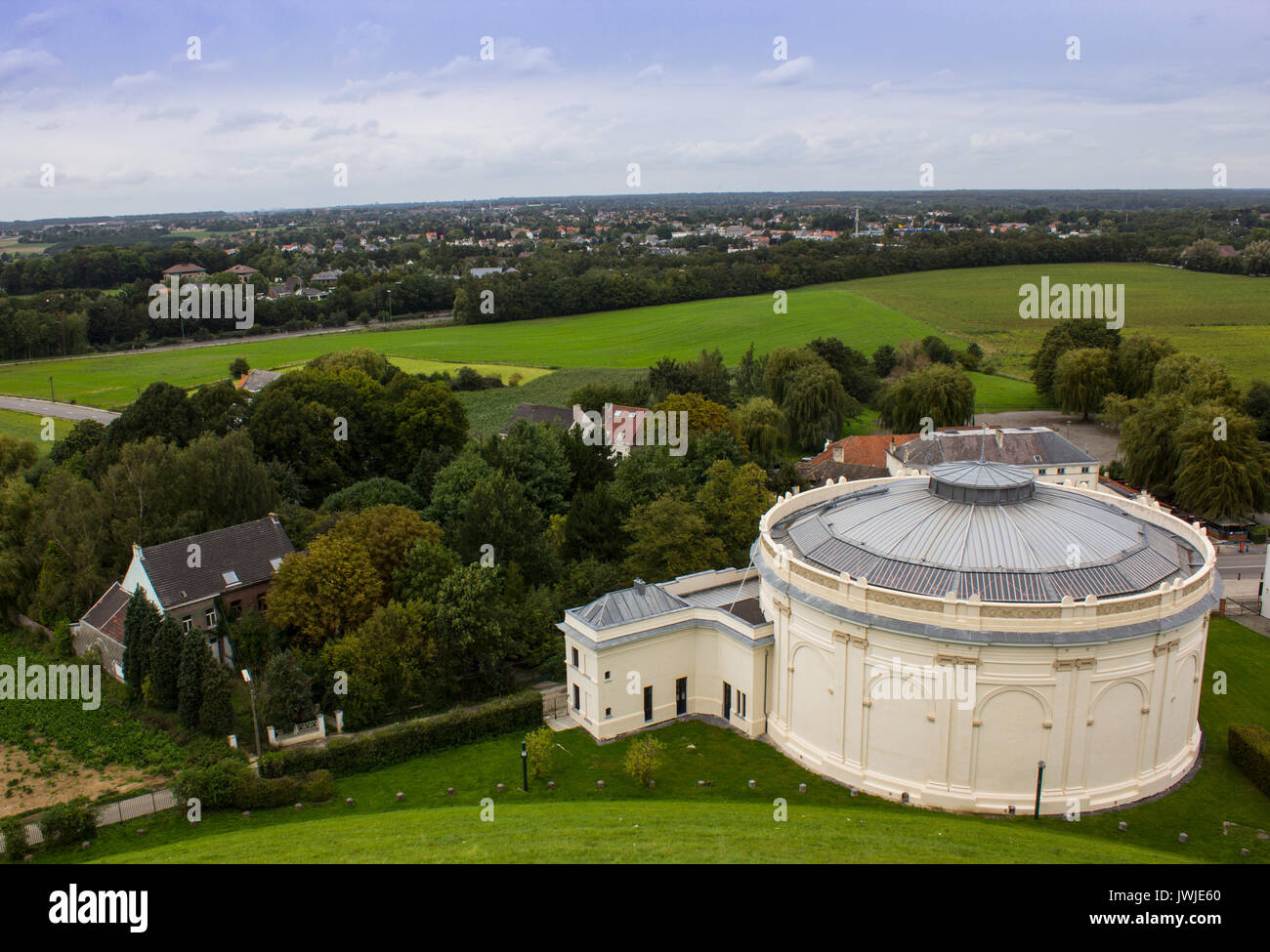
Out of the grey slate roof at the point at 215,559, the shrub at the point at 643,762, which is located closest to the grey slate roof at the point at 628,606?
the shrub at the point at 643,762

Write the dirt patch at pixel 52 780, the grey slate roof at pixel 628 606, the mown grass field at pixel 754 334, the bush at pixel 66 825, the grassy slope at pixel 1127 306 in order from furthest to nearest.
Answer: the grassy slope at pixel 1127 306, the mown grass field at pixel 754 334, the grey slate roof at pixel 628 606, the dirt patch at pixel 52 780, the bush at pixel 66 825

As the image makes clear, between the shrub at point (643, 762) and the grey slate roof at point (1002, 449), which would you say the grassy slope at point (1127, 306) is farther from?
the shrub at point (643, 762)

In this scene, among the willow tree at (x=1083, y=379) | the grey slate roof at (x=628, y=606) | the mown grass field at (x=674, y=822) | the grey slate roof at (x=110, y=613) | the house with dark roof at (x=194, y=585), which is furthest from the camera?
the willow tree at (x=1083, y=379)

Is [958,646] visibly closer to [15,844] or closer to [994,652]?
[994,652]

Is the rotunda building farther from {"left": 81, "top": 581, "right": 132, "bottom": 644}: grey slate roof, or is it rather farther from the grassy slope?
the grassy slope

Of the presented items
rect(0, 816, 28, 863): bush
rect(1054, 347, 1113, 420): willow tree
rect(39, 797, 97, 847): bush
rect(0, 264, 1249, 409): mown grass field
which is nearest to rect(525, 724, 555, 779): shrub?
rect(39, 797, 97, 847): bush

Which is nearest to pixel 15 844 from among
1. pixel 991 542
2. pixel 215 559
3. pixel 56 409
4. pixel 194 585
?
pixel 194 585

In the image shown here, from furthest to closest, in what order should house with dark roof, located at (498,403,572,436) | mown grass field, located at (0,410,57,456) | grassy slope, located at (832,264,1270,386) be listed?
grassy slope, located at (832,264,1270,386) < mown grass field, located at (0,410,57,456) < house with dark roof, located at (498,403,572,436)
